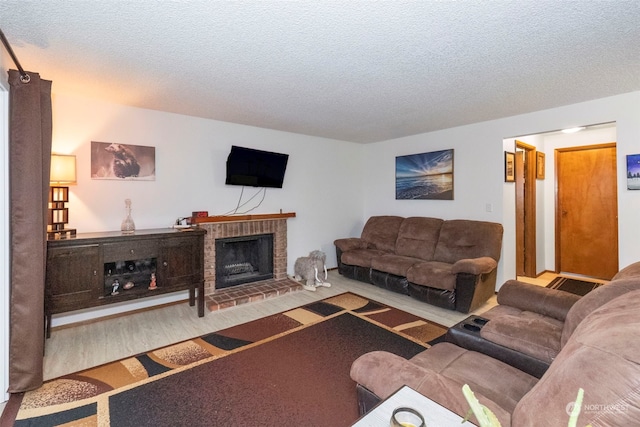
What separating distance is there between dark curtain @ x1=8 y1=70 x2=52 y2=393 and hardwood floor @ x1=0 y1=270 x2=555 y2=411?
0.28 meters

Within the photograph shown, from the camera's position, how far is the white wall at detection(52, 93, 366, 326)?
10.4 ft

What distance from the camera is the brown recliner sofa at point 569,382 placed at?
0.72 metres

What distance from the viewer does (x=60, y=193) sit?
2.93 meters

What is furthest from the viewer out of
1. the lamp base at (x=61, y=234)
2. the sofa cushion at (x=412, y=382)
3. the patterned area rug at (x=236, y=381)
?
the lamp base at (x=61, y=234)

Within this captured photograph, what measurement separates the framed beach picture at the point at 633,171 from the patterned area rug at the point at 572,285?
1.82 metres

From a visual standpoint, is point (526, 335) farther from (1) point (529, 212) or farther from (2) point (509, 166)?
(1) point (529, 212)

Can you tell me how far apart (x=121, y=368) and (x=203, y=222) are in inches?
71.7

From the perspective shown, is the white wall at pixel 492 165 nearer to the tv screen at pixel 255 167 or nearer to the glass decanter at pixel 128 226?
the tv screen at pixel 255 167

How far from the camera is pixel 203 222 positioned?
3.80 meters

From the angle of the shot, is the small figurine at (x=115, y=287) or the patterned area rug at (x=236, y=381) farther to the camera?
the small figurine at (x=115, y=287)

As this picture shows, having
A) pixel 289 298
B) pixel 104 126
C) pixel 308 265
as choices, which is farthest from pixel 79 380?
pixel 308 265

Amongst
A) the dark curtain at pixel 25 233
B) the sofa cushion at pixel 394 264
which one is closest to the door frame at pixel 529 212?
the sofa cushion at pixel 394 264

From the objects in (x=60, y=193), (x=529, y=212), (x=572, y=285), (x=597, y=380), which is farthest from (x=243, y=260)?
(x=572, y=285)

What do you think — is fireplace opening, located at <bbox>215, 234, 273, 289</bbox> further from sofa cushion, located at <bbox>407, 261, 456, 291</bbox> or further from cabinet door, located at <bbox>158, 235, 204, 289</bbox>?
sofa cushion, located at <bbox>407, 261, 456, 291</bbox>
